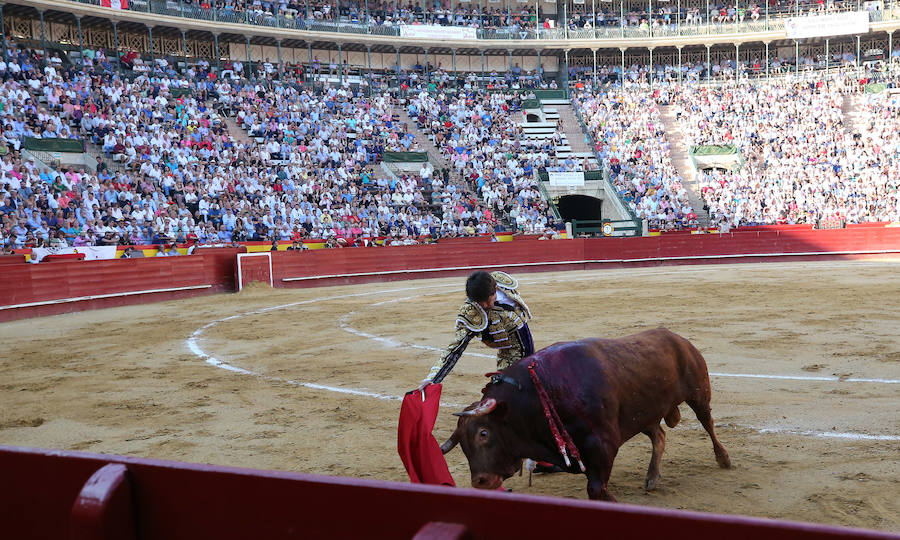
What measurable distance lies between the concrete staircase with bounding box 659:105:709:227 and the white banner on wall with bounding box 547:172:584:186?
14.2 feet

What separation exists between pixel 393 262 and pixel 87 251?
299 inches

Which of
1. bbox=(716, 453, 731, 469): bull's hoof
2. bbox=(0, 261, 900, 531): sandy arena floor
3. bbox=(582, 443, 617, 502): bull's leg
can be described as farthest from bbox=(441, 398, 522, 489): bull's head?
bbox=(716, 453, 731, 469): bull's hoof

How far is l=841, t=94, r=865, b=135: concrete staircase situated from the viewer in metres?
31.2

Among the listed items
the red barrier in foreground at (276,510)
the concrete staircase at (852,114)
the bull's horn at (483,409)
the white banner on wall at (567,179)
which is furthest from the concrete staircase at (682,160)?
the red barrier in foreground at (276,510)

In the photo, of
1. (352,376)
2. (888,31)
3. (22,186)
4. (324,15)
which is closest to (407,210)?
(22,186)

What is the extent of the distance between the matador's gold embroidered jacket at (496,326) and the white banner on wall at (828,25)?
37140 millimetres

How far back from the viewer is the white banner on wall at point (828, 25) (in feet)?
115

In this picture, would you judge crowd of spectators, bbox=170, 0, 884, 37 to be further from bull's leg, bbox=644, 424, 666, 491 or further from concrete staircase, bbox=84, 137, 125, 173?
bull's leg, bbox=644, 424, 666, 491

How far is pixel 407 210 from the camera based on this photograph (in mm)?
24781

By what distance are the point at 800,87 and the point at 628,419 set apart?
3484cm

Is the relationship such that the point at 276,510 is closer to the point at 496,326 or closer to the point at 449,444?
the point at 449,444

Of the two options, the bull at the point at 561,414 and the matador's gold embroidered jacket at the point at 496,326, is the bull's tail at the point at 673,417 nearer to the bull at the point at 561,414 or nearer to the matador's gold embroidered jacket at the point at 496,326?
the bull at the point at 561,414

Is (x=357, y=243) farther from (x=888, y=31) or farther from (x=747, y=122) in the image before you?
(x=888, y=31)

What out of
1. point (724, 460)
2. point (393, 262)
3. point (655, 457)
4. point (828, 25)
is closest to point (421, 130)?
point (393, 262)
